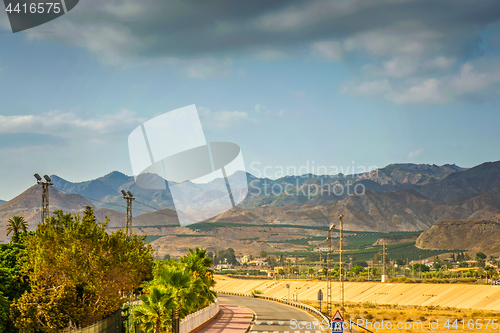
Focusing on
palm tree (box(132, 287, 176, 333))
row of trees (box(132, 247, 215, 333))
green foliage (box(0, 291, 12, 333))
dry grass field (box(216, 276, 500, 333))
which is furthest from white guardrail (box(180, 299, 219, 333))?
dry grass field (box(216, 276, 500, 333))

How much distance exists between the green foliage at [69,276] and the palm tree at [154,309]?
10.6 feet

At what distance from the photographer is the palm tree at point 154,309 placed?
32469mm

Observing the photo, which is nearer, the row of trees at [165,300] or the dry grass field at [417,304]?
the row of trees at [165,300]

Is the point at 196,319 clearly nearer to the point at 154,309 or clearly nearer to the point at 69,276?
the point at 154,309

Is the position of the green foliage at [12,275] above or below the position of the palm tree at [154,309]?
above

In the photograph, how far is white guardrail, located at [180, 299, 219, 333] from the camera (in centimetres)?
4118

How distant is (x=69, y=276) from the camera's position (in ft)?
107

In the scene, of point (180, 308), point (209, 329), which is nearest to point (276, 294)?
point (209, 329)

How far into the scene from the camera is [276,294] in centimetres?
12812

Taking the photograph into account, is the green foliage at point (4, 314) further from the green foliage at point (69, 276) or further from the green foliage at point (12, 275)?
the green foliage at point (12, 275)

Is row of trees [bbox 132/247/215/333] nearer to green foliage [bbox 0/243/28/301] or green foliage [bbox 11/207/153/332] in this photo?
green foliage [bbox 11/207/153/332]

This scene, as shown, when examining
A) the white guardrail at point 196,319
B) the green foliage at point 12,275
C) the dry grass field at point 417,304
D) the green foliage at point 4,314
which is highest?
the green foliage at point 12,275

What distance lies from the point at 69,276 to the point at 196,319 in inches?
688

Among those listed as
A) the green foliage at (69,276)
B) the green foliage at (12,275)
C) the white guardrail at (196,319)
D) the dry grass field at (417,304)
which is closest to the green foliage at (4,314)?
the green foliage at (69,276)
